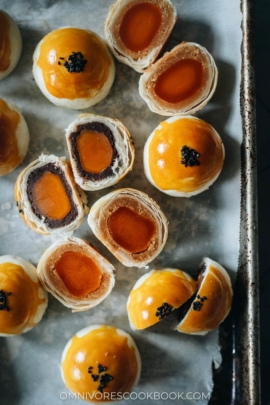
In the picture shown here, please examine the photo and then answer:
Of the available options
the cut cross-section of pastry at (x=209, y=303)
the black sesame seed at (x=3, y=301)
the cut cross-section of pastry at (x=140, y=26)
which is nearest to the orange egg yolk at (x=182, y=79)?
the cut cross-section of pastry at (x=140, y=26)

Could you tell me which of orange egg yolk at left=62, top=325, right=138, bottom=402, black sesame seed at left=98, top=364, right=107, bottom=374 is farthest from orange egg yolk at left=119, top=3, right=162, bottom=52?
black sesame seed at left=98, top=364, right=107, bottom=374

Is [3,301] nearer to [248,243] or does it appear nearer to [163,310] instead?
[163,310]

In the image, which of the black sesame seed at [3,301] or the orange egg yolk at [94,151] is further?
the orange egg yolk at [94,151]

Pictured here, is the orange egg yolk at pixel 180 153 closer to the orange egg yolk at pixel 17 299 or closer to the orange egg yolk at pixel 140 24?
the orange egg yolk at pixel 140 24

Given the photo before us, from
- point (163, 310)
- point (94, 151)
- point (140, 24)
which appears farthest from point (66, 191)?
point (140, 24)

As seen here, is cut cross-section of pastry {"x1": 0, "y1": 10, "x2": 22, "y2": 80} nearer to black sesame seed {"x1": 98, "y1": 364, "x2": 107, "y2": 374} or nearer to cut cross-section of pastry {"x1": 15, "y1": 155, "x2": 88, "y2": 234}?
cut cross-section of pastry {"x1": 15, "y1": 155, "x2": 88, "y2": 234}

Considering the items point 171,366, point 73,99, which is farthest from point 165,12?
point 171,366
